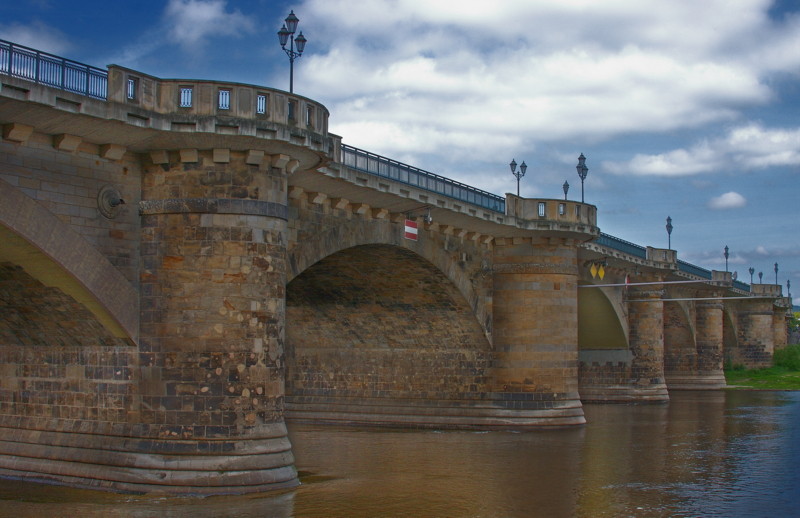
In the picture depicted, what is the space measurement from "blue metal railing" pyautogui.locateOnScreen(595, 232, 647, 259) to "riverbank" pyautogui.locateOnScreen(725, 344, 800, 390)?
20137mm

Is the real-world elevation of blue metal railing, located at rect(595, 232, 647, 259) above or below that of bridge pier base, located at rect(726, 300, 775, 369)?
above

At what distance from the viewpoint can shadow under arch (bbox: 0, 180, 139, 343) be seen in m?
18.9

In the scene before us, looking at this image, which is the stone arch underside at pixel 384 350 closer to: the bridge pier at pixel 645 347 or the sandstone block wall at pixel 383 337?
the sandstone block wall at pixel 383 337

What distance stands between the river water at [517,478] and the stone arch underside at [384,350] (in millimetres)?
1847

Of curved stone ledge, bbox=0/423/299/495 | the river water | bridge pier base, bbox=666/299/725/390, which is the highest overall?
bridge pier base, bbox=666/299/725/390

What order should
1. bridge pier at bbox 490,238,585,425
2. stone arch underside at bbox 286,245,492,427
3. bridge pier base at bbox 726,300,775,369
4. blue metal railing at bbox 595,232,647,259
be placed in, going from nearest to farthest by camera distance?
stone arch underside at bbox 286,245,492,427
bridge pier at bbox 490,238,585,425
blue metal railing at bbox 595,232,647,259
bridge pier base at bbox 726,300,775,369

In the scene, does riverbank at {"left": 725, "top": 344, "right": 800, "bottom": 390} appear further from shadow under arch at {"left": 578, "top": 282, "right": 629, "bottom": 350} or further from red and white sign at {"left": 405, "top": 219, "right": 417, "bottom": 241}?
red and white sign at {"left": 405, "top": 219, "right": 417, "bottom": 241}

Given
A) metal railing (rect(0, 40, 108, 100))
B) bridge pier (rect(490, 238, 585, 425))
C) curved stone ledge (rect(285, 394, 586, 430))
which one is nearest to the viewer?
metal railing (rect(0, 40, 108, 100))

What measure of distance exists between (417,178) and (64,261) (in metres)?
14.5

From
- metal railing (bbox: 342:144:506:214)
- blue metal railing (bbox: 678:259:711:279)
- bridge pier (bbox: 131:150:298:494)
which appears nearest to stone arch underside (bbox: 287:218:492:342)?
metal railing (bbox: 342:144:506:214)

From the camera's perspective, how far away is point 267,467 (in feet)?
67.7

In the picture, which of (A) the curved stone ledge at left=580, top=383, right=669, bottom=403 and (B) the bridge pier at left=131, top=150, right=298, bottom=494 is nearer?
(B) the bridge pier at left=131, top=150, right=298, bottom=494

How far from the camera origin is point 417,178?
31.8 meters

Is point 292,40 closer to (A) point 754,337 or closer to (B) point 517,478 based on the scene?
(B) point 517,478
